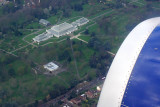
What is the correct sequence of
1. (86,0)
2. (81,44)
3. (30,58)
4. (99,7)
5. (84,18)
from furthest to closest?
(86,0)
(99,7)
(84,18)
(81,44)
(30,58)

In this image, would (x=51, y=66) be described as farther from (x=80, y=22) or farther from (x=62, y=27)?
(x=80, y=22)

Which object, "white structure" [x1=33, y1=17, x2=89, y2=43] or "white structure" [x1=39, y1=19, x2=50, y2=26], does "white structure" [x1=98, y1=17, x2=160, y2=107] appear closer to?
"white structure" [x1=33, y1=17, x2=89, y2=43]

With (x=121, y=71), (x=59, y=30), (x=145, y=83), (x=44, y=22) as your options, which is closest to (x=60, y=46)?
(x=59, y=30)

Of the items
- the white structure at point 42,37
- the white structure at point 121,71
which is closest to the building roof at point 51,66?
the white structure at point 42,37

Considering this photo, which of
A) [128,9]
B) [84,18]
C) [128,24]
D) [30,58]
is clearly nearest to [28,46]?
[30,58]

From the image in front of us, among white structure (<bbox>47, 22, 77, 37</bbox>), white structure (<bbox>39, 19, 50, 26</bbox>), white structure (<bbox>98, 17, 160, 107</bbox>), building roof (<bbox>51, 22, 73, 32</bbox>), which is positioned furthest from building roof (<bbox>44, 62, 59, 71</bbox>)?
white structure (<bbox>98, 17, 160, 107</bbox>)

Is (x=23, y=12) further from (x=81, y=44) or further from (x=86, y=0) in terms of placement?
(x=81, y=44)
